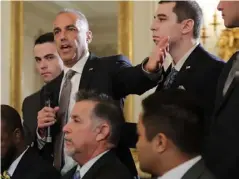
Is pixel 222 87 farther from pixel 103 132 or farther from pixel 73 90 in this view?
pixel 73 90

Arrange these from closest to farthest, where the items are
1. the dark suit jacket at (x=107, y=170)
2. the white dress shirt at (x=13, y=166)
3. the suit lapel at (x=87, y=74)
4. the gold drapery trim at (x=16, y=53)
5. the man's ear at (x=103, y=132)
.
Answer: the dark suit jacket at (x=107, y=170) < the man's ear at (x=103, y=132) < the suit lapel at (x=87, y=74) < the white dress shirt at (x=13, y=166) < the gold drapery trim at (x=16, y=53)

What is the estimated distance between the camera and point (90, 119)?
6.13ft

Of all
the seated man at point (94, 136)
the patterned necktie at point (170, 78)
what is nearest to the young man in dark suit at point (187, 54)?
the patterned necktie at point (170, 78)

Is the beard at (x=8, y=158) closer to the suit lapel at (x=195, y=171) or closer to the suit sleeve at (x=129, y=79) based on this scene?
the suit sleeve at (x=129, y=79)

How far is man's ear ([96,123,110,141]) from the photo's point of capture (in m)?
1.83

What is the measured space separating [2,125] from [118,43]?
1583 mm

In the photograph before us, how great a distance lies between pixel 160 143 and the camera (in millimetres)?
1419

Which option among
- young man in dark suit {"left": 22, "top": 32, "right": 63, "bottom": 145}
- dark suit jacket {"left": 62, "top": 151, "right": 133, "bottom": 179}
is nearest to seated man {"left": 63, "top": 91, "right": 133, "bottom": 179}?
dark suit jacket {"left": 62, "top": 151, "right": 133, "bottom": 179}

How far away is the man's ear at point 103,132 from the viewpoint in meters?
1.83

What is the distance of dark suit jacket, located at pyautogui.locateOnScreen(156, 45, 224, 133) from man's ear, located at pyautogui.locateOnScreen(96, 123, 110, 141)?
291 mm

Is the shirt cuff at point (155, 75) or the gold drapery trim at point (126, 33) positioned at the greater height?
the gold drapery trim at point (126, 33)

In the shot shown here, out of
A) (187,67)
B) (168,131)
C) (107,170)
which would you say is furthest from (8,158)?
(168,131)

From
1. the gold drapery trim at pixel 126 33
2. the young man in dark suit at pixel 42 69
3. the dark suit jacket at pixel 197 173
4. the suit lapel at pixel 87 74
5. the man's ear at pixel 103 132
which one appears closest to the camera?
the dark suit jacket at pixel 197 173

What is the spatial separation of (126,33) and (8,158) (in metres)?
1.67
